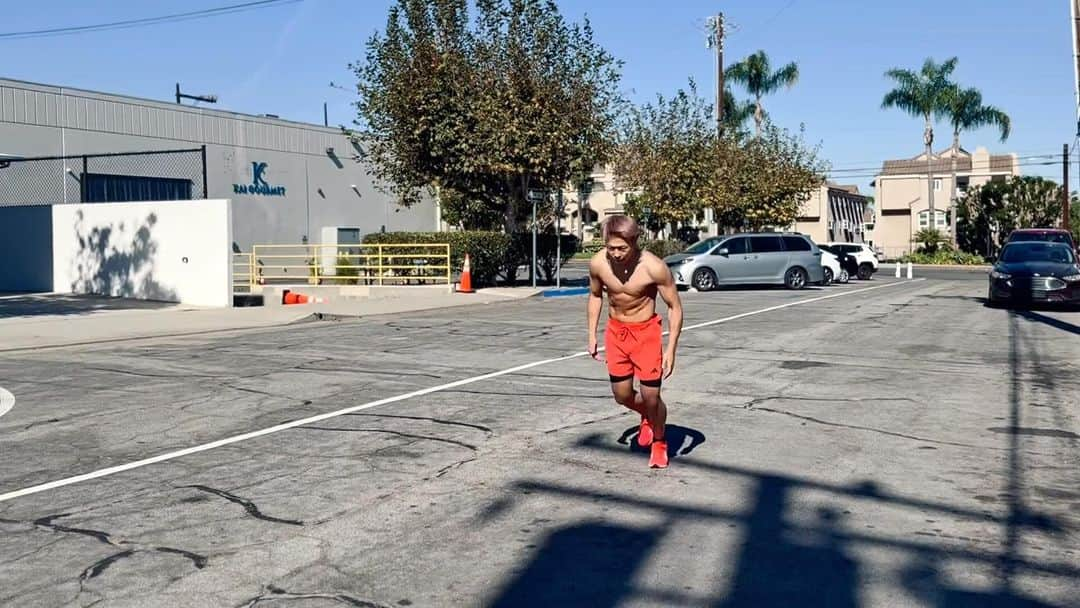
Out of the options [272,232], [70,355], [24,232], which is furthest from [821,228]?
[70,355]

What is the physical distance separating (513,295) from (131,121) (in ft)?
54.9

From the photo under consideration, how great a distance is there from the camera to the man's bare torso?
7.35m

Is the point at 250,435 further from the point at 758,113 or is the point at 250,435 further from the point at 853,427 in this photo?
the point at 758,113

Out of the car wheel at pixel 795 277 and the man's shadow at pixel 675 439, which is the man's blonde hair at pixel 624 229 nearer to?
the man's shadow at pixel 675 439

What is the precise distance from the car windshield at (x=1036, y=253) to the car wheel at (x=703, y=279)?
26.8 ft

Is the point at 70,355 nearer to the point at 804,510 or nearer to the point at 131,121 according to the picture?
the point at 804,510

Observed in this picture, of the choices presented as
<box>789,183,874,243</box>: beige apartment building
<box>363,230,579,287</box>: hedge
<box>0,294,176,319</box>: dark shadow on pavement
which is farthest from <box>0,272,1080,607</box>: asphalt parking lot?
<box>789,183,874,243</box>: beige apartment building

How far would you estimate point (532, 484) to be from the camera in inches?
280

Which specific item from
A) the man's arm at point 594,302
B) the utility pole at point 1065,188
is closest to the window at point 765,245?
the man's arm at point 594,302

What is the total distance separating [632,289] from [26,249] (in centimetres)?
2574

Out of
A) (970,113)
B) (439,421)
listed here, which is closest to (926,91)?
(970,113)

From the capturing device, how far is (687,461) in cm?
783

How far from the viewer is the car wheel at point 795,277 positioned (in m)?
31.0

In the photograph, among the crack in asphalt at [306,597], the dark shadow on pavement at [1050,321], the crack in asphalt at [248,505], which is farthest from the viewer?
the dark shadow on pavement at [1050,321]
